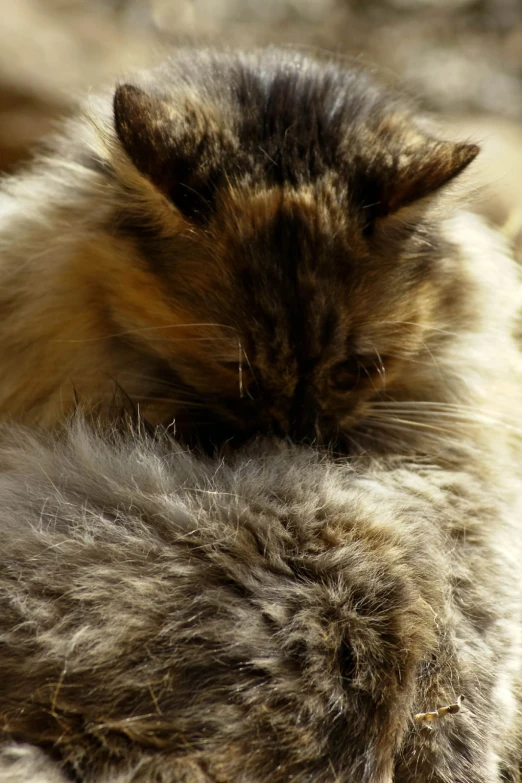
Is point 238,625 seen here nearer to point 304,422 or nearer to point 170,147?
point 304,422

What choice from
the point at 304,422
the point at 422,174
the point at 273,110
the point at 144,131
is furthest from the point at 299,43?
the point at 304,422

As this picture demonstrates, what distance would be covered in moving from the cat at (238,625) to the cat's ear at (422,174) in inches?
22.9

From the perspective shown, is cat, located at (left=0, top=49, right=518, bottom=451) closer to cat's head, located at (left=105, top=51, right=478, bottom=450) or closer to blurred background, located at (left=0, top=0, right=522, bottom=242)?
cat's head, located at (left=105, top=51, right=478, bottom=450)

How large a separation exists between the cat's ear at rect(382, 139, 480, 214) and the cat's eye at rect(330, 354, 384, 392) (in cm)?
32

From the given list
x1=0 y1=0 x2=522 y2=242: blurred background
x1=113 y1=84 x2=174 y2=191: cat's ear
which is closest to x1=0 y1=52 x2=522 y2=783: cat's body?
x1=113 y1=84 x2=174 y2=191: cat's ear

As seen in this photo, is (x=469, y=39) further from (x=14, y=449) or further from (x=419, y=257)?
(x=14, y=449)

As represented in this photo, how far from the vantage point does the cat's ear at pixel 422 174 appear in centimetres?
181

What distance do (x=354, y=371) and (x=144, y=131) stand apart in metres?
0.66

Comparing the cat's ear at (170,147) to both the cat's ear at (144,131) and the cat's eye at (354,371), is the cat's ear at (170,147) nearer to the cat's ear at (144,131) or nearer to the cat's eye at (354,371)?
the cat's ear at (144,131)

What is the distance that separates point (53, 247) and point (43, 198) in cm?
20

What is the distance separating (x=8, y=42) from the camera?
3326 mm

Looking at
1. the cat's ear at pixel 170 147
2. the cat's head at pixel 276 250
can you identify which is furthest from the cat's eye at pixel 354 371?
the cat's ear at pixel 170 147

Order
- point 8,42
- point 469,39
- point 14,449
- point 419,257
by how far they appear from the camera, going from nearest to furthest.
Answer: point 14,449 < point 419,257 < point 8,42 < point 469,39

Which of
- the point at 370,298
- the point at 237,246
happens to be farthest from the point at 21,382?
the point at 370,298
